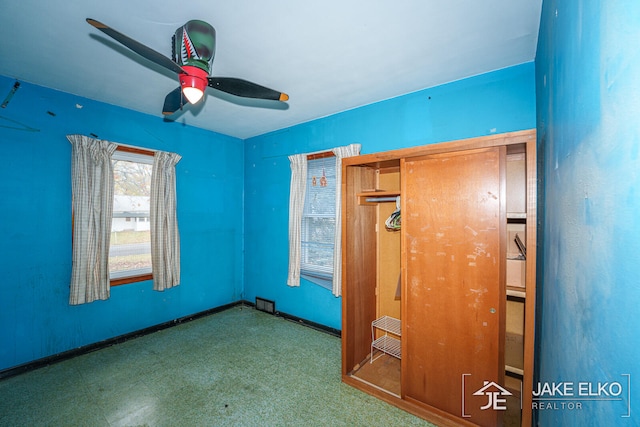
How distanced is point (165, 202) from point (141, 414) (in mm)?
2230

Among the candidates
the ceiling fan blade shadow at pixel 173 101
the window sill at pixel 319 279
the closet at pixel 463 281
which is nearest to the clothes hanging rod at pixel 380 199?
the closet at pixel 463 281

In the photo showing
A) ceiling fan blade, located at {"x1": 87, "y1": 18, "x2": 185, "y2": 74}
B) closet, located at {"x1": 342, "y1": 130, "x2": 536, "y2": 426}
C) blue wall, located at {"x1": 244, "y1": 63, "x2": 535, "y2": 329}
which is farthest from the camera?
blue wall, located at {"x1": 244, "y1": 63, "x2": 535, "y2": 329}

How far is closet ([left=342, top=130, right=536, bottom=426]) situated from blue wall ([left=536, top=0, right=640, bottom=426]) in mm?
545

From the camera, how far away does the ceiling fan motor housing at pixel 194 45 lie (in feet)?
4.90

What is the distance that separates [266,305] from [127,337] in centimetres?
171

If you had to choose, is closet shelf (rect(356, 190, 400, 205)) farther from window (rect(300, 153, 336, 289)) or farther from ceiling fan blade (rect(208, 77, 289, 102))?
ceiling fan blade (rect(208, 77, 289, 102))

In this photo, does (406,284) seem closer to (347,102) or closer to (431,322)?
(431,322)

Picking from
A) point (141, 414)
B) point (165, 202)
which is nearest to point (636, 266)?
point (141, 414)

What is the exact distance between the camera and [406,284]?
1.96m

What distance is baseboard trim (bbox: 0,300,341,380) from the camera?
238cm

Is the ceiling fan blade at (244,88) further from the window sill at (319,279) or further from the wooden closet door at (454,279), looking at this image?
the window sill at (319,279)

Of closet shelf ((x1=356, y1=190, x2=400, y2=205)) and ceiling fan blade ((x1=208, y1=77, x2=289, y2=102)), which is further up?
ceiling fan blade ((x1=208, y1=77, x2=289, y2=102))

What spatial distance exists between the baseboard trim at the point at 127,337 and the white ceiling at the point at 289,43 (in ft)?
8.75

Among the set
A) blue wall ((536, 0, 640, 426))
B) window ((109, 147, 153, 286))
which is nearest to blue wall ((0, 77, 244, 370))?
window ((109, 147, 153, 286))
